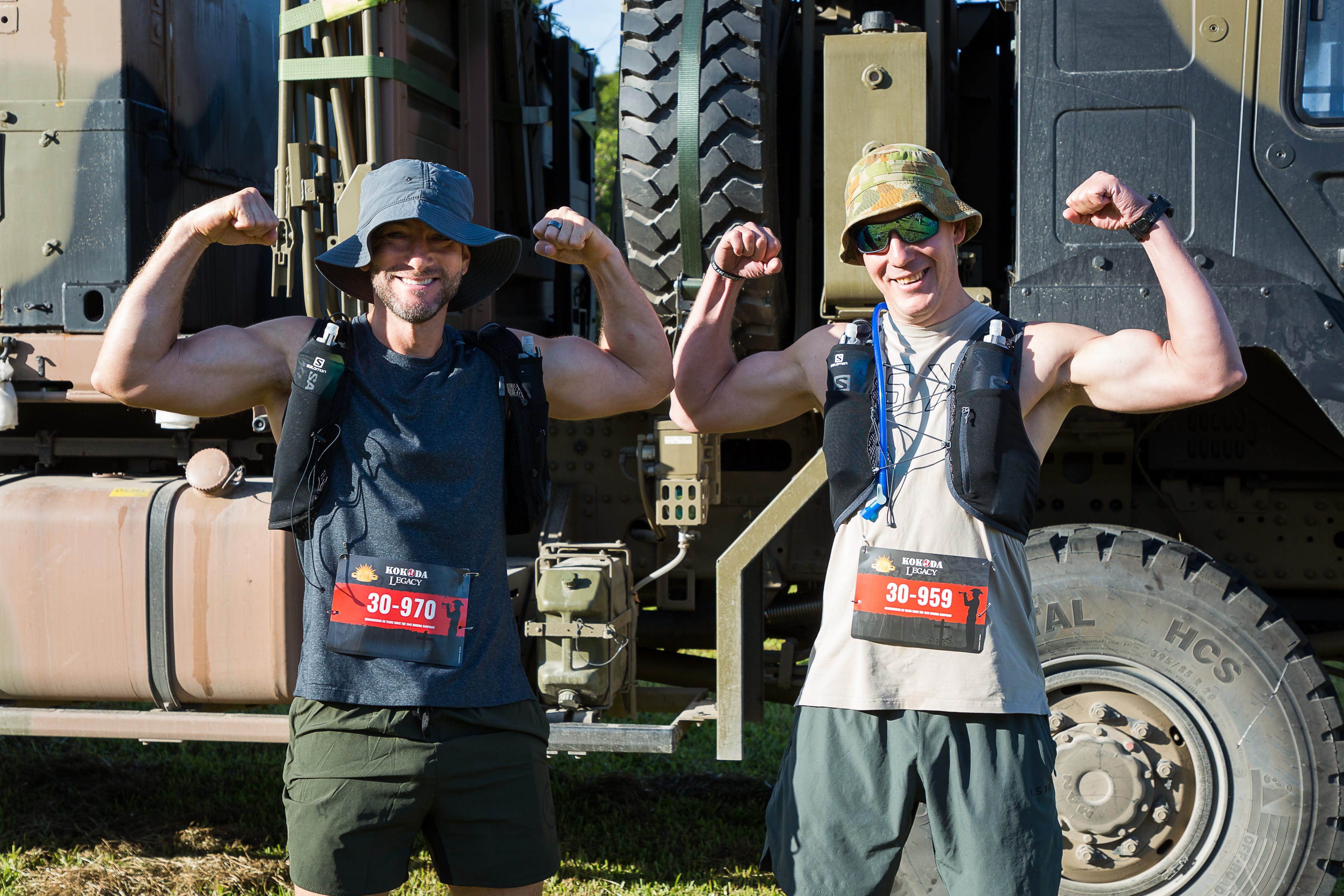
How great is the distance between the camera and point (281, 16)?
3.61 metres

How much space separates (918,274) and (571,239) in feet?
2.07

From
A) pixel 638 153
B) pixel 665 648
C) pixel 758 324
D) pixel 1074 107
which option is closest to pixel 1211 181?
pixel 1074 107

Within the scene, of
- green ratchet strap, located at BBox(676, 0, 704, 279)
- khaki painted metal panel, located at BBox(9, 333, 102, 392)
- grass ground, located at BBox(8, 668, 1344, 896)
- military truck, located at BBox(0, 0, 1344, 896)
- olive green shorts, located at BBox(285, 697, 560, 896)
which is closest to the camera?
olive green shorts, located at BBox(285, 697, 560, 896)

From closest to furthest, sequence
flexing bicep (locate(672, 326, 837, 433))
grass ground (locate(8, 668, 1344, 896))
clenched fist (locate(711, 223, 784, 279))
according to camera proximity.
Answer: clenched fist (locate(711, 223, 784, 279)) → flexing bicep (locate(672, 326, 837, 433)) → grass ground (locate(8, 668, 1344, 896))

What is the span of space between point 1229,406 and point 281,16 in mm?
3016

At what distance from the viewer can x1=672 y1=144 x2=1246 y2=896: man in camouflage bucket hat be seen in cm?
221

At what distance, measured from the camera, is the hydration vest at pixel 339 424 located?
85.6 inches

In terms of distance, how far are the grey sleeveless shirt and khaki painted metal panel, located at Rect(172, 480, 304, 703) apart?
4.55 ft

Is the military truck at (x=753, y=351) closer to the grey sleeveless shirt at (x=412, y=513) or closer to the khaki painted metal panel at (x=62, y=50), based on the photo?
the khaki painted metal panel at (x=62, y=50)

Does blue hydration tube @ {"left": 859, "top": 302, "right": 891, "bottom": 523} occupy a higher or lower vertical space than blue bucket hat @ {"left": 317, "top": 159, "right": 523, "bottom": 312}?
lower

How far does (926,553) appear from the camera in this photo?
227 centimetres

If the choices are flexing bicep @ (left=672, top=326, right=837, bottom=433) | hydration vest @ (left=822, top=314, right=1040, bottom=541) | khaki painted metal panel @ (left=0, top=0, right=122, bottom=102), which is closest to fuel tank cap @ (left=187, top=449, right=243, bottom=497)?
khaki painted metal panel @ (left=0, top=0, right=122, bottom=102)

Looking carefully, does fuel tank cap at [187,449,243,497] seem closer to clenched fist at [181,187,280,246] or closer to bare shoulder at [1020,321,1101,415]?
clenched fist at [181,187,280,246]

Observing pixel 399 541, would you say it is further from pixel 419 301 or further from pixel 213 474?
pixel 213 474
